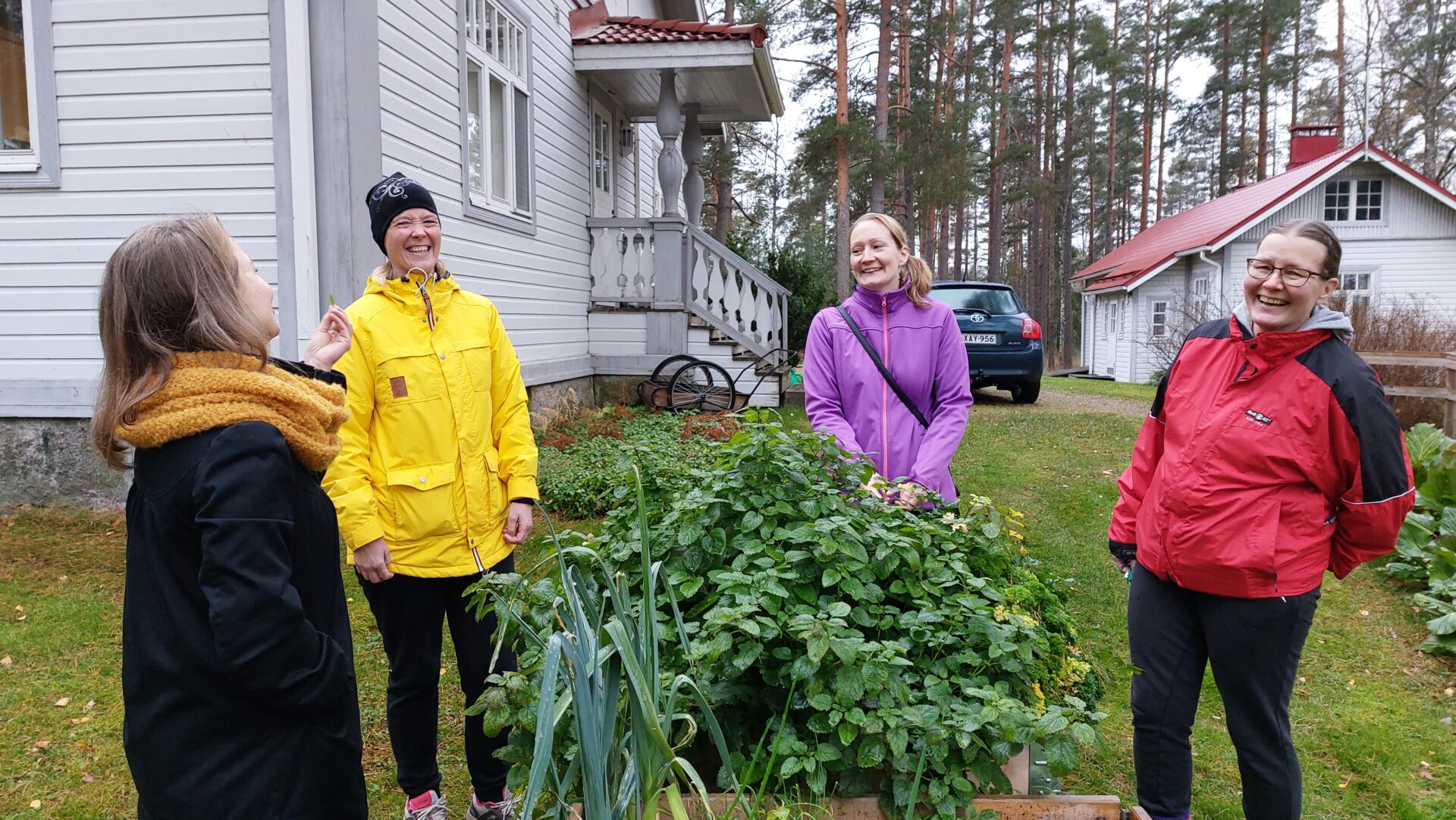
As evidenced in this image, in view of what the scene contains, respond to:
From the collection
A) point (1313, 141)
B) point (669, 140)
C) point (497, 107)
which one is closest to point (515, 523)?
point (497, 107)

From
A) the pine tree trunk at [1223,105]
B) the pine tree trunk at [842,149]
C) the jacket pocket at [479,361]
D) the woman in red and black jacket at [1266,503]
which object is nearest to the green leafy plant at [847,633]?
the woman in red and black jacket at [1266,503]

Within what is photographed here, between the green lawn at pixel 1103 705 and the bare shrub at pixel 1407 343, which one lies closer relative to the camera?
the green lawn at pixel 1103 705

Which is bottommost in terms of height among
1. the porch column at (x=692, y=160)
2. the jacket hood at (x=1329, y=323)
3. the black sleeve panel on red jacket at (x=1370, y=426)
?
the black sleeve panel on red jacket at (x=1370, y=426)

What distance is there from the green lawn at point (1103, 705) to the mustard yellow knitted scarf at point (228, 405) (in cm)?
161

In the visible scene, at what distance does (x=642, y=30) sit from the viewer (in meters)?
10.7

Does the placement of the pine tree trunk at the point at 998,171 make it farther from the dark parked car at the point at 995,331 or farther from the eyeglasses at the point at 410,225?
the eyeglasses at the point at 410,225

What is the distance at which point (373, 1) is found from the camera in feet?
19.4

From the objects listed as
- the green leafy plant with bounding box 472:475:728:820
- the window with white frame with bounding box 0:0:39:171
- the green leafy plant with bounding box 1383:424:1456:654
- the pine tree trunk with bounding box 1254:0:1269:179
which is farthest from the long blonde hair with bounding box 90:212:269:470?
the pine tree trunk with bounding box 1254:0:1269:179

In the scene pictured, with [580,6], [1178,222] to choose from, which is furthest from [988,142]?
[580,6]

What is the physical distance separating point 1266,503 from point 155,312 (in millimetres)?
2378

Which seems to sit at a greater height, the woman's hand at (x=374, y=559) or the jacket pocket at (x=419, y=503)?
the jacket pocket at (x=419, y=503)

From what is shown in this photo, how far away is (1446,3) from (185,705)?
1417 inches

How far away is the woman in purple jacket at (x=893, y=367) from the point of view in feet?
9.91

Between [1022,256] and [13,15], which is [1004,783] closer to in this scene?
[13,15]
